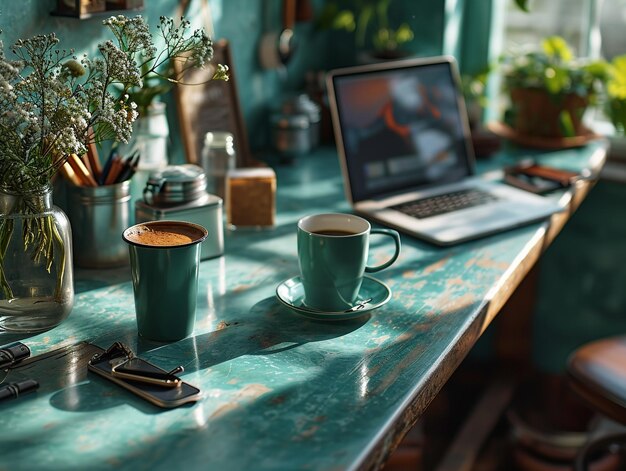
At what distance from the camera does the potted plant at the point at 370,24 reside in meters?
2.21

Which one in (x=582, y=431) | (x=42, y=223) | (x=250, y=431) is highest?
(x=42, y=223)

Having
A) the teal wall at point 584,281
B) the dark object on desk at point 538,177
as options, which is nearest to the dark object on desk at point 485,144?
the dark object on desk at point 538,177

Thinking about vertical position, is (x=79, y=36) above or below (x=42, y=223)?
above

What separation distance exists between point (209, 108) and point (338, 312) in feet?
2.57

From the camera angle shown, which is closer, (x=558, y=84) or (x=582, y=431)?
(x=558, y=84)

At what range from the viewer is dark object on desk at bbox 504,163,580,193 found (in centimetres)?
183

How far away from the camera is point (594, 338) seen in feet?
7.86

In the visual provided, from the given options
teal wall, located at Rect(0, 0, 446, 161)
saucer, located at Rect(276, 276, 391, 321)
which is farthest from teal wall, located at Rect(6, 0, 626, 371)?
saucer, located at Rect(276, 276, 391, 321)

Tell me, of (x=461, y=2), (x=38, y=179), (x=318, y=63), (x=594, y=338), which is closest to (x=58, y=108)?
→ (x=38, y=179)

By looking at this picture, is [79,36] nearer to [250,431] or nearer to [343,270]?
[343,270]

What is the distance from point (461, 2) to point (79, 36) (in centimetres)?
120

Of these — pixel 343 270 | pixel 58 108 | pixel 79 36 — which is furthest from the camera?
pixel 79 36

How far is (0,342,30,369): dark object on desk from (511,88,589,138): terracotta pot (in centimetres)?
157

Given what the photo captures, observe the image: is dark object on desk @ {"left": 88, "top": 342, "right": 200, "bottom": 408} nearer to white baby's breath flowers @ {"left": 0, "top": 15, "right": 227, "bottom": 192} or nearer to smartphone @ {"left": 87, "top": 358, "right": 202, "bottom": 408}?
smartphone @ {"left": 87, "top": 358, "right": 202, "bottom": 408}
